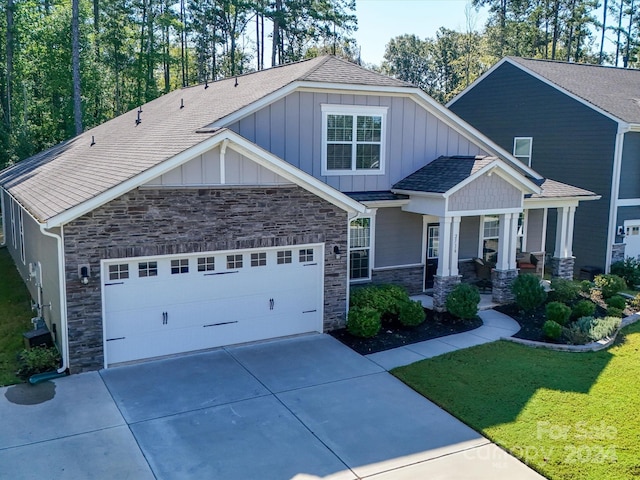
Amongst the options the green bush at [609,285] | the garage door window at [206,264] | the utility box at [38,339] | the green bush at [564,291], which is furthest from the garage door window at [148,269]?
the green bush at [609,285]

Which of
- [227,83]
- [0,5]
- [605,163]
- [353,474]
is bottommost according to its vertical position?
[353,474]

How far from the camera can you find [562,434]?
860cm

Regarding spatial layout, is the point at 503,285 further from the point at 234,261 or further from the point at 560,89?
the point at 560,89

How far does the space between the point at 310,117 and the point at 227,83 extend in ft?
18.9

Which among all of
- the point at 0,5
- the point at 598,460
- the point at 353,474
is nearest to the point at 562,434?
the point at 598,460

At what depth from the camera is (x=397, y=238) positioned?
16125 mm

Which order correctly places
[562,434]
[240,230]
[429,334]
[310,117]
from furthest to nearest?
1. [310,117]
2. [429,334]
3. [240,230]
4. [562,434]

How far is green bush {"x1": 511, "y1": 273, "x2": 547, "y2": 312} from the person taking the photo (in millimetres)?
14922

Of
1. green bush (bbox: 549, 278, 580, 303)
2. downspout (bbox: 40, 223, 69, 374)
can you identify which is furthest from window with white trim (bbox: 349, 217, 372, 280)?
downspout (bbox: 40, 223, 69, 374)

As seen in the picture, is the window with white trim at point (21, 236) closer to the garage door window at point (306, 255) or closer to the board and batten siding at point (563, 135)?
the garage door window at point (306, 255)

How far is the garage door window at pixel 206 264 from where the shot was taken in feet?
37.8

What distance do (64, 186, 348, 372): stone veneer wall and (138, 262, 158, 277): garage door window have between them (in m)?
0.29

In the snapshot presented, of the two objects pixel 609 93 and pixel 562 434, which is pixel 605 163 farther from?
pixel 562 434

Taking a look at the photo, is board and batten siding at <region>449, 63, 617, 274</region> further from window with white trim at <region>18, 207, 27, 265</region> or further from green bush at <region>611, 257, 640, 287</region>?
window with white trim at <region>18, 207, 27, 265</region>
